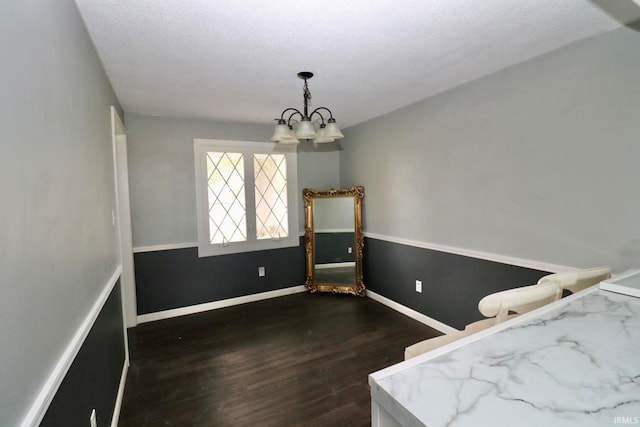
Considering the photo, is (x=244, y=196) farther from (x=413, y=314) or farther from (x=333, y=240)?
(x=413, y=314)

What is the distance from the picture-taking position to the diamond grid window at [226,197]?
3.96 meters

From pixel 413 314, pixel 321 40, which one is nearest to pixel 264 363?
pixel 413 314

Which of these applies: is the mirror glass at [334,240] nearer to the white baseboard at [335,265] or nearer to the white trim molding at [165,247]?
the white baseboard at [335,265]

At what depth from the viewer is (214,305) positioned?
399cm

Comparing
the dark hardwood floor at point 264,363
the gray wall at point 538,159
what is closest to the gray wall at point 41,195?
the dark hardwood floor at point 264,363

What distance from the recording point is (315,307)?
3943mm

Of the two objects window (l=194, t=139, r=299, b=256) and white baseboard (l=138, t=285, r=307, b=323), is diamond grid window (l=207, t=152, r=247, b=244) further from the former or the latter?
white baseboard (l=138, t=285, r=307, b=323)

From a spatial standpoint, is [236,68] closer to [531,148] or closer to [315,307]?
[531,148]

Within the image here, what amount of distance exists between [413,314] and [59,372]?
3242 millimetres

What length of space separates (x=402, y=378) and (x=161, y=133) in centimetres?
377

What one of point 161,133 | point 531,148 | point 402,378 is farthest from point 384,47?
point 161,133

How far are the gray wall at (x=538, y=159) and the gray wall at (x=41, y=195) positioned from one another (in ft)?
9.35

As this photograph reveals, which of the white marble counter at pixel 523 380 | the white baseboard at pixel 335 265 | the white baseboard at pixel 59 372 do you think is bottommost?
the white baseboard at pixel 335 265

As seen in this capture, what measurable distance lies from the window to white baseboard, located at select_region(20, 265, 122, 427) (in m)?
2.30
